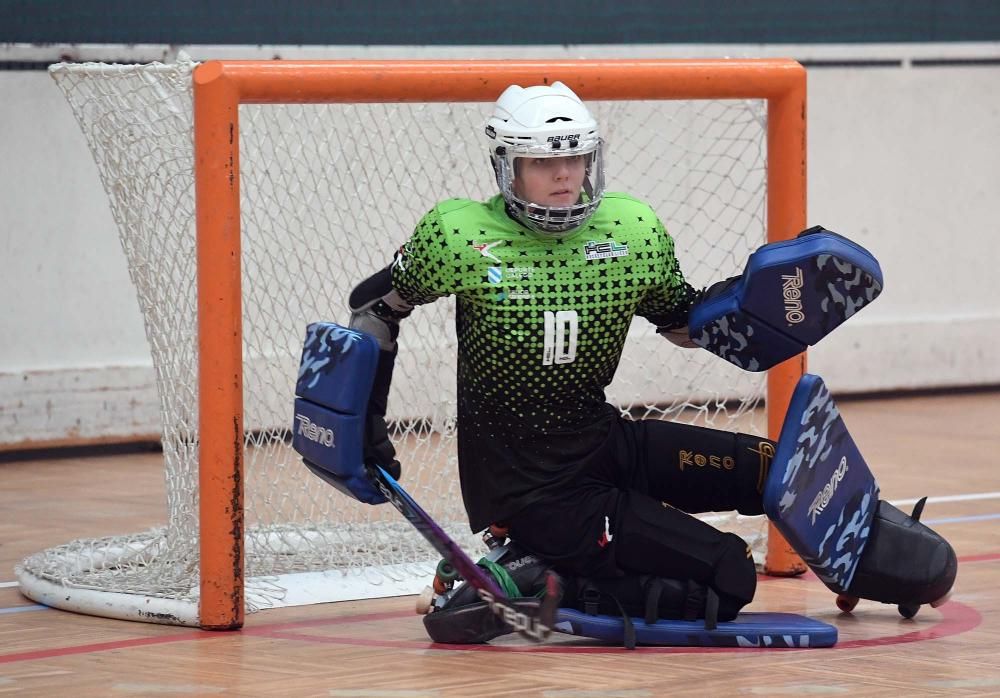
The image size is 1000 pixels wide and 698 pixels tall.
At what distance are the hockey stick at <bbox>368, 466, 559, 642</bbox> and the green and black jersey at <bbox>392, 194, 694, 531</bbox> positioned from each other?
15 centimetres

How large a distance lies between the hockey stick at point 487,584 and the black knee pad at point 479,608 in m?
0.03

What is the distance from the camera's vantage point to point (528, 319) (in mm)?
3561

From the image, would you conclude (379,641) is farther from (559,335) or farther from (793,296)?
(793,296)

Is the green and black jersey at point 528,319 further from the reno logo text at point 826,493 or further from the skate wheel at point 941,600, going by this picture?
the skate wheel at point 941,600

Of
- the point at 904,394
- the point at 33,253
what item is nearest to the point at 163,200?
the point at 33,253

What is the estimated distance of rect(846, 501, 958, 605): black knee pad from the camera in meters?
3.69

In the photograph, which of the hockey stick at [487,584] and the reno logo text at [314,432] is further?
the reno logo text at [314,432]

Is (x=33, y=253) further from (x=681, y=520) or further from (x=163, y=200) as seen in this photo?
(x=681, y=520)

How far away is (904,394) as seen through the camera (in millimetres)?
8570

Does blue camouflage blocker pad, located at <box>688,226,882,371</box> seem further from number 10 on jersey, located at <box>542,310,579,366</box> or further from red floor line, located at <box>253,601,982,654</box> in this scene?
red floor line, located at <box>253,601,982,654</box>

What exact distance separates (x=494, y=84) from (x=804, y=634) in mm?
1447

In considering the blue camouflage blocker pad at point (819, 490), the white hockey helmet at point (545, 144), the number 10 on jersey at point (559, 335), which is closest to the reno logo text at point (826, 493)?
the blue camouflage blocker pad at point (819, 490)

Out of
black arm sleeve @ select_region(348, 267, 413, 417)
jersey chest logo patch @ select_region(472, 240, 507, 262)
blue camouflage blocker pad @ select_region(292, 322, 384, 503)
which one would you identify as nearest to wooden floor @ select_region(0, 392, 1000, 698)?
blue camouflage blocker pad @ select_region(292, 322, 384, 503)

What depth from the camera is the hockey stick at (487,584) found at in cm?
342
